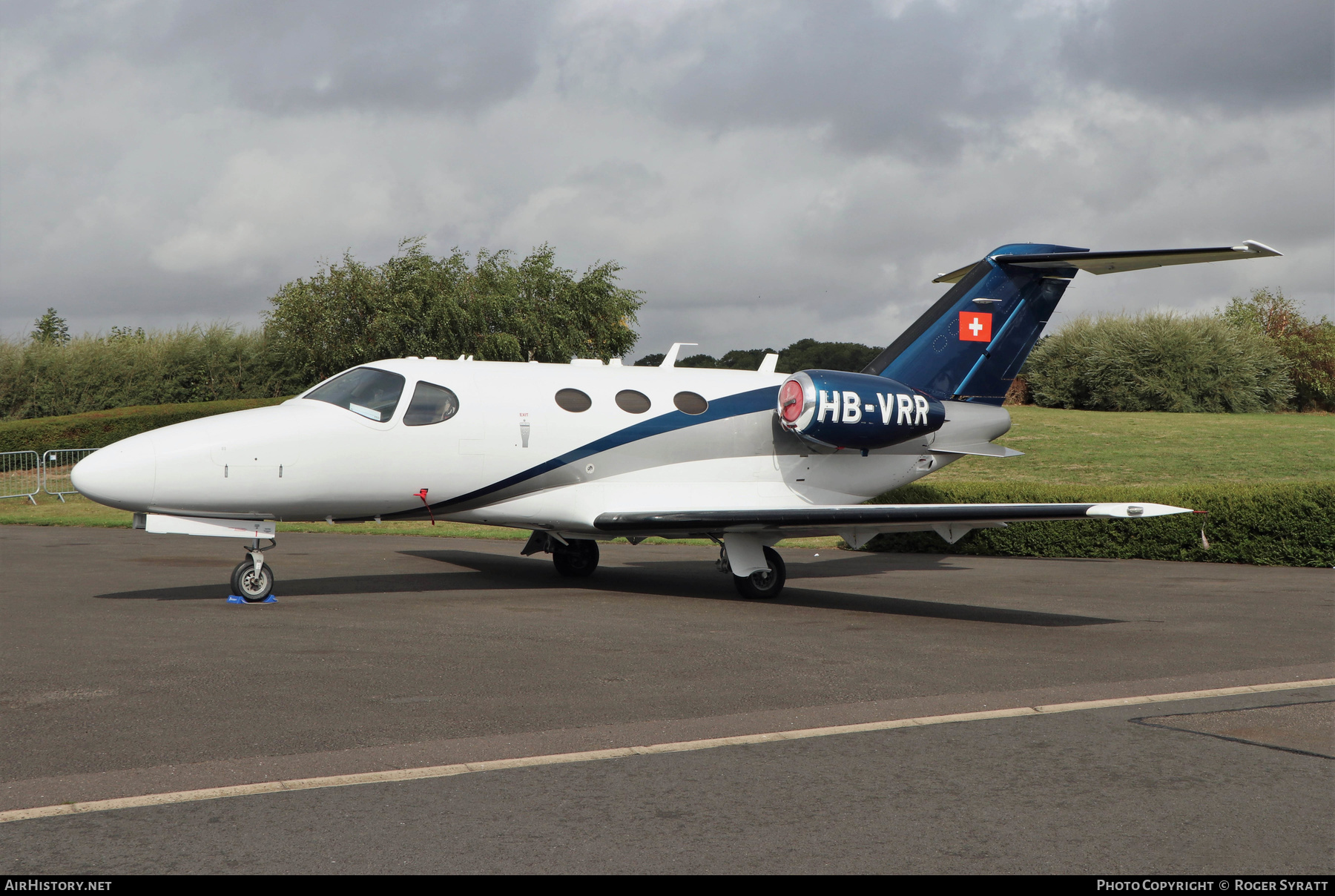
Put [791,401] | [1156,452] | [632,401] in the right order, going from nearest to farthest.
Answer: [632,401] < [791,401] < [1156,452]

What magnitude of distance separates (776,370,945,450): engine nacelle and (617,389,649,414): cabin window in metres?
1.81

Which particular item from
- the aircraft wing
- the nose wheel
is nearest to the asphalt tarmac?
the nose wheel

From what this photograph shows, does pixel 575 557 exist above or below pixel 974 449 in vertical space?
below

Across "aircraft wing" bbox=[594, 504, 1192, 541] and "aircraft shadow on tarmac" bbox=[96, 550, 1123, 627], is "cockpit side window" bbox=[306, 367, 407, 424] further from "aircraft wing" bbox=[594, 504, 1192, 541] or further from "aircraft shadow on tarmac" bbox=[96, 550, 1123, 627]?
"aircraft wing" bbox=[594, 504, 1192, 541]

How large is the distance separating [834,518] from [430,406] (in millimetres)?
4685

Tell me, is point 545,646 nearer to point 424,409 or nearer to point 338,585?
point 424,409

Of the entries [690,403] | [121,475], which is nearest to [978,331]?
[690,403]

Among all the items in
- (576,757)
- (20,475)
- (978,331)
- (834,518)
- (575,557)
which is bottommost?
(576,757)

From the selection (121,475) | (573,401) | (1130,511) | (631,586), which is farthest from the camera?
(631,586)

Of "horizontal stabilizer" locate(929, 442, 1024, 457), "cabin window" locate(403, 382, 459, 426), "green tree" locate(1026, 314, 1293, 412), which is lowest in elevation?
"horizontal stabilizer" locate(929, 442, 1024, 457)

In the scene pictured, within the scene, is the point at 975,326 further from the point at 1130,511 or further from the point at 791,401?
the point at 1130,511

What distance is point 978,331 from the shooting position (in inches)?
607

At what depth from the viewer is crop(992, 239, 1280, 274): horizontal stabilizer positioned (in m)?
12.6

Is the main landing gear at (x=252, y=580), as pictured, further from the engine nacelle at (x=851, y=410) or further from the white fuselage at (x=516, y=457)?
the engine nacelle at (x=851, y=410)
